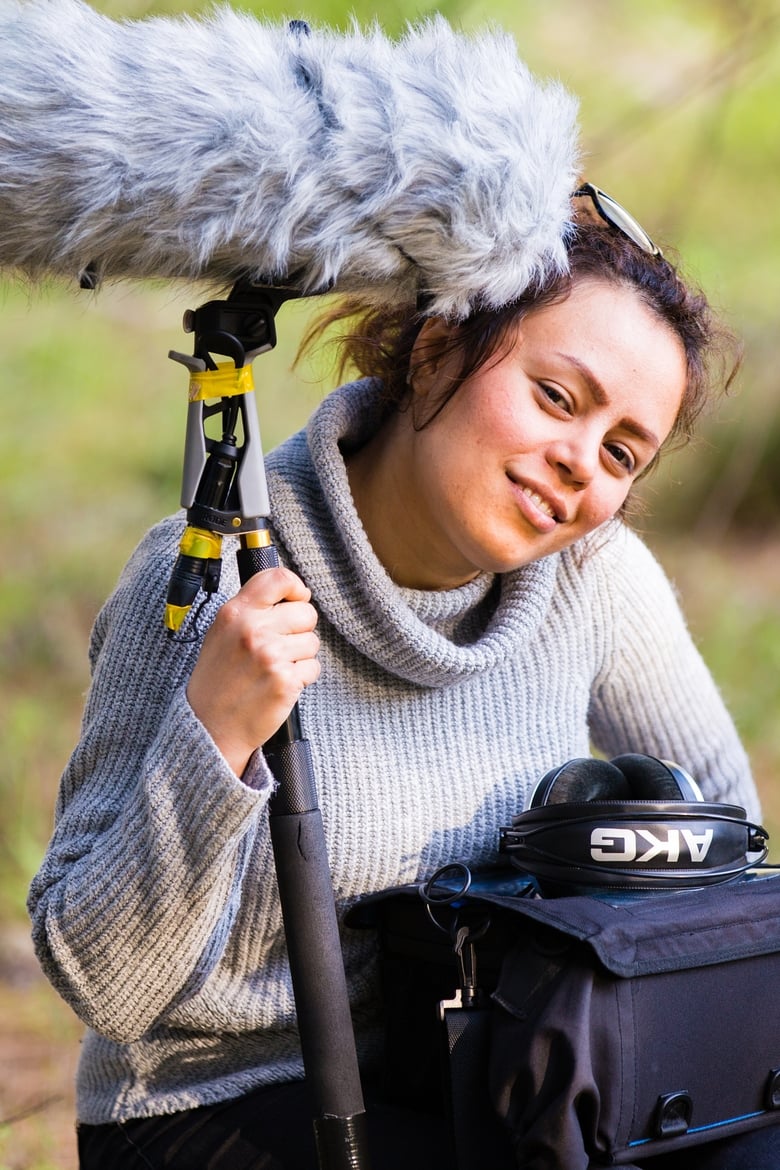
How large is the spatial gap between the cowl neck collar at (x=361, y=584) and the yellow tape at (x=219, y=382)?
0.34 metres

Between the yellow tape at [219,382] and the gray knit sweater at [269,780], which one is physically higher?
the yellow tape at [219,382]

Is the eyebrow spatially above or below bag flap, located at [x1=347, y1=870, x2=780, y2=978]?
above

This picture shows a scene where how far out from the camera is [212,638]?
1.30 meters

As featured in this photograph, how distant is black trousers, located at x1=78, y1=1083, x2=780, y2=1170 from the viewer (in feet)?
4.67

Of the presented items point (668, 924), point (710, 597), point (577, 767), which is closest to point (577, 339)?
point (577, 767)

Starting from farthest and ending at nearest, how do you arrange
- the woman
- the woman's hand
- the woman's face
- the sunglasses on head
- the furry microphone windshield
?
the sunglasses on head → the woman's face → the woman → the woman's hand → the furry microphone windshield

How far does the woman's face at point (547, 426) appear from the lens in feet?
4.95

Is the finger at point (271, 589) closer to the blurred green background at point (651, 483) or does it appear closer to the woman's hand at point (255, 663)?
the woman's hand at point (255, 663)

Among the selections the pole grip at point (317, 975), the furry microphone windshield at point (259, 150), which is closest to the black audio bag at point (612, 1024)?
the pole grip at point (317, 975)

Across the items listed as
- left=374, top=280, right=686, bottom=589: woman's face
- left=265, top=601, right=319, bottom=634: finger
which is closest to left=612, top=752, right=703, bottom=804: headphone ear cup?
left=374, top=280, right=686, bottom=589: woman's face

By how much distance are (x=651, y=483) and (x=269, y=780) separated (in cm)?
247

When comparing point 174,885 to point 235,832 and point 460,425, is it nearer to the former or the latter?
point 235,832

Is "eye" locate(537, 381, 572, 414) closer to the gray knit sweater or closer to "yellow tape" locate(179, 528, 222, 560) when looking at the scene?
the gray knit sweater

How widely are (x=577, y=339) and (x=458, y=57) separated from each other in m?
0.38
